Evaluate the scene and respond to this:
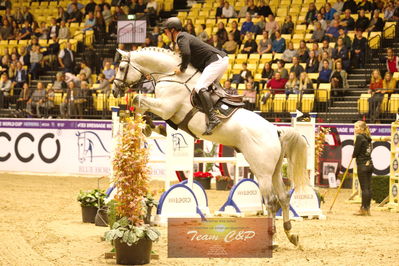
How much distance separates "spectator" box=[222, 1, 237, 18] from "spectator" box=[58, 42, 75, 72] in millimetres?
5255

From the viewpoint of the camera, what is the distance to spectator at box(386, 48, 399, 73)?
63.3 feet

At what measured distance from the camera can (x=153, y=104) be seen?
28.8 feet

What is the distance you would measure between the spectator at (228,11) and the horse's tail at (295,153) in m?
14.9

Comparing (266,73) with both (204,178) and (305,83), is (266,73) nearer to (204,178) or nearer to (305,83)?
(305,83)

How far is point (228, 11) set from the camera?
Result: 2405cm

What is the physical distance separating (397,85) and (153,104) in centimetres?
1129

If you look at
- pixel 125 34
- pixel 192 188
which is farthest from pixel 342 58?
pixel 192 188

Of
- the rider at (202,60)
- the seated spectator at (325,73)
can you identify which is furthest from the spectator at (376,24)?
the rider at (202,60)

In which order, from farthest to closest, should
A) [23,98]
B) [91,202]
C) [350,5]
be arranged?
[23,98], [350,5], [91,202]

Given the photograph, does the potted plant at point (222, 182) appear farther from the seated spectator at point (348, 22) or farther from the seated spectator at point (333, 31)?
the seated spectator at point (348, 22)

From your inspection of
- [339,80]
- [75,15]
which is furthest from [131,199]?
[75,15]

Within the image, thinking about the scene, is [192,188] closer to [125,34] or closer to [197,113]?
[197,113]

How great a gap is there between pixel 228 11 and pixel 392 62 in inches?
263

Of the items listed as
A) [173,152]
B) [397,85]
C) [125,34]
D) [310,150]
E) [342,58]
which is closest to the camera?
[173,152]
